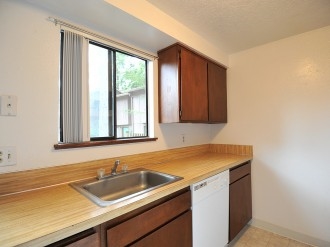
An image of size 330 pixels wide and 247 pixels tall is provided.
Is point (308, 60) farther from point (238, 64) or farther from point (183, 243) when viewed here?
point (183, 243)

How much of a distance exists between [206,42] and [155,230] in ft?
6.56

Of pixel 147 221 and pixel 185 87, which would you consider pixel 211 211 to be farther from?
pixel 185 87

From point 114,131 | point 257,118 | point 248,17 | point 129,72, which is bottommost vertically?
point 114,131

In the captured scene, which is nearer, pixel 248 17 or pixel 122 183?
pixel 122 183

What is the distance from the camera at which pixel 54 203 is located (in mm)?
955

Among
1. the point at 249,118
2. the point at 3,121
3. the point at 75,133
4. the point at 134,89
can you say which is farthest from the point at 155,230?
the point at 249,118

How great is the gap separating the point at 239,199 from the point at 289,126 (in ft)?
3.37

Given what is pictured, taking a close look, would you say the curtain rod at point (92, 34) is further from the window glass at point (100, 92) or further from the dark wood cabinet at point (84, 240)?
the dark wood cabinet at point (84, 240)

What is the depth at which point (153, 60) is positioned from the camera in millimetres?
2000

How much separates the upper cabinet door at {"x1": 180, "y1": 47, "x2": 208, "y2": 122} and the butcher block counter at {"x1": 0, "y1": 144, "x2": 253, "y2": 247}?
2.00 ft

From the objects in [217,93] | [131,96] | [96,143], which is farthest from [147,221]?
[217,93]

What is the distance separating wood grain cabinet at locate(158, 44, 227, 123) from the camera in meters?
1.83

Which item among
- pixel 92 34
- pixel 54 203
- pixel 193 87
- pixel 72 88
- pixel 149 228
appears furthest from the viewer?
pixel 193 87

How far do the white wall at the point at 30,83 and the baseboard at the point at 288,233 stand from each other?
90.6 inches
